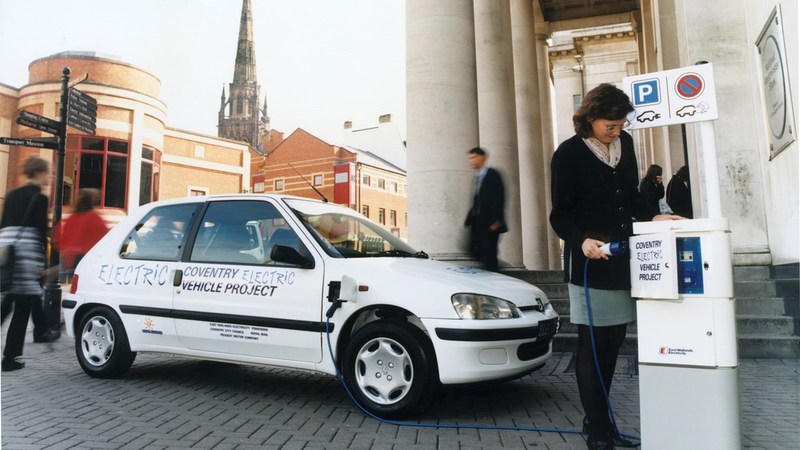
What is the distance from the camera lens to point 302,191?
61.4 metres

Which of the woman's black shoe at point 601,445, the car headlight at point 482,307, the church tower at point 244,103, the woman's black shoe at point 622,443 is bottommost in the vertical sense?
the woman's black shoe at point 622,443

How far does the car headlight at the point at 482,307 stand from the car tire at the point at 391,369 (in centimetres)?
35

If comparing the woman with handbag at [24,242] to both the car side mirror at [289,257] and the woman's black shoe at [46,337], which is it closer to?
the woman's black shoe at [46,337]

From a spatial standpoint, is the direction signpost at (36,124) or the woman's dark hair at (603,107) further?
the direction signpost at (36,124)

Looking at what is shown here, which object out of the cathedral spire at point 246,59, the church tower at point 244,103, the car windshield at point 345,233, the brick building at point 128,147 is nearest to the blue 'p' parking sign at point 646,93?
the car windshield at point 345,233

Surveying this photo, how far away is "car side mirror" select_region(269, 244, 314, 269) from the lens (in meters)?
4.46

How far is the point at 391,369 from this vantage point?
418 centimetres

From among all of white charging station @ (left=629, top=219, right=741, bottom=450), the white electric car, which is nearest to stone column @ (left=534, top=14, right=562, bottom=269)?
the white electric car

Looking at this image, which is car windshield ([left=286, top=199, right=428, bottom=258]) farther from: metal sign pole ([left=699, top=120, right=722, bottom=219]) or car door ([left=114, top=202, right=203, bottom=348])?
metal sign pole ([left=699, top=120, right=722, bottom=219])

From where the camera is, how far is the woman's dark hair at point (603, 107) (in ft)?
10.7

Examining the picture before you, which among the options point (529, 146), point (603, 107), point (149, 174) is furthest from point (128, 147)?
point (603, 107)

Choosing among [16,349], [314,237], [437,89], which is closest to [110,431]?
[314,237]

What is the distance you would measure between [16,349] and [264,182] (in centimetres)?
5876

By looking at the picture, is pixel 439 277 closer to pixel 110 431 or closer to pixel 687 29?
pixel 110 431
